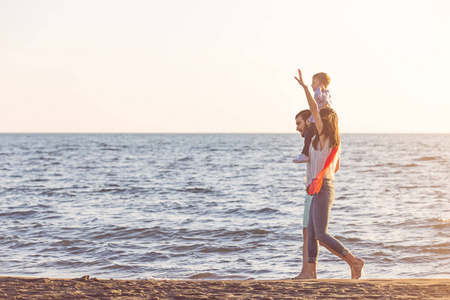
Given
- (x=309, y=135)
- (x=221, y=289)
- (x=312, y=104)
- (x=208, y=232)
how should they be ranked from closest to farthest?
(x=312, y=104)
(x=221, y=289)
(x=309, y=135)
(x=208, y=232)

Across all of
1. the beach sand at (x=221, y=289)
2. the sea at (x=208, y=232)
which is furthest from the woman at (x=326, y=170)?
the sea at (x=208, y=232)

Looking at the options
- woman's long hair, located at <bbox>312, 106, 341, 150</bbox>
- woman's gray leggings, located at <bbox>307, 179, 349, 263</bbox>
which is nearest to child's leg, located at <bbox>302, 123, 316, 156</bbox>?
woman's long hair, located at <bbox>312, 106, 341, 150</bbox>

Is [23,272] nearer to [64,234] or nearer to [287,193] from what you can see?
[64,234]

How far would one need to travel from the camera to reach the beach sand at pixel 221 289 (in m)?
5.47

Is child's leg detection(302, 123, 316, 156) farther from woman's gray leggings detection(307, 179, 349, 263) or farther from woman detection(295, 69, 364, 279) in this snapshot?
woman's gray leggings detection(307, 179, 349, 263)

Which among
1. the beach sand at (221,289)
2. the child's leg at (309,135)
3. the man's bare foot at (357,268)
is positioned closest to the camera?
the beach sand at (221,289)

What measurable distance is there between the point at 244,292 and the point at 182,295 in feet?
2.14

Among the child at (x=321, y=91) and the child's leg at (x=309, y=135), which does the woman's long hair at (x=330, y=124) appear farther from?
the child's leg at (x=309, y=135)

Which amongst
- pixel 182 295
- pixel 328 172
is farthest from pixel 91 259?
pixel 328 172

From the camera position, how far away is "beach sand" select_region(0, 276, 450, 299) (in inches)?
215

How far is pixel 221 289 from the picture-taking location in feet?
19.2

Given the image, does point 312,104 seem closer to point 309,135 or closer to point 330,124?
point 330,124

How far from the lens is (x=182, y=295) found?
5.55 metres

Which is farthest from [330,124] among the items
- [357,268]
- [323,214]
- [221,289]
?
[221,289]
